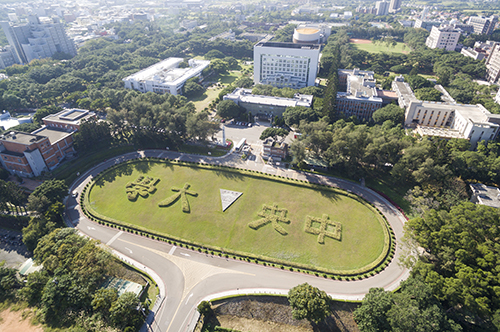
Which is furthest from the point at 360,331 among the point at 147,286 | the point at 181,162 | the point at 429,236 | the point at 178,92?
the point at 178,92

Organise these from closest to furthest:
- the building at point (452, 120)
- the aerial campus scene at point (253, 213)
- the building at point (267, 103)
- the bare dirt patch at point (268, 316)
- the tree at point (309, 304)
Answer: the tree at point (309, 304) → the aerial campus scene at point (253, 213) → the bare dirt patch at point (268, 316) → the building at point (452, 120) → the building at point (267, 103)

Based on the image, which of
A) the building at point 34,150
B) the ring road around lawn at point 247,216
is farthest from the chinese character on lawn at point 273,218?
the building at point 34,150

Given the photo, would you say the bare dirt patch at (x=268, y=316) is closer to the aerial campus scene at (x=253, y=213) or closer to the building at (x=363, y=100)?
the aerial campus scene at (x=253, y=213)

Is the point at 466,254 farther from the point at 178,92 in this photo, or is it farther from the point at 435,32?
the point at 435,32

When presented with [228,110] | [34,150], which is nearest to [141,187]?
[34,150]

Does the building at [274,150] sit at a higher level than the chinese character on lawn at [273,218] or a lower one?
higher

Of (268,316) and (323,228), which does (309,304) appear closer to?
(268,316)
